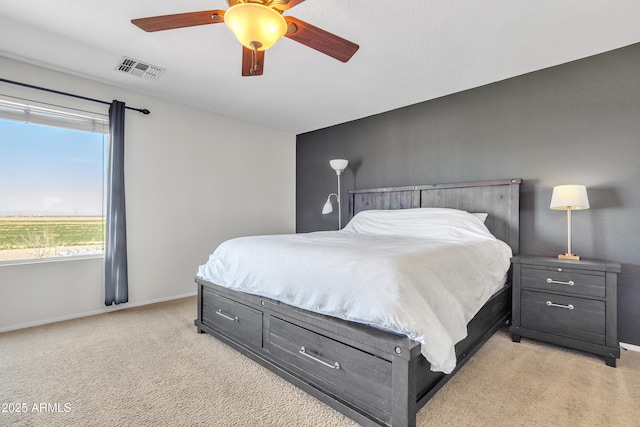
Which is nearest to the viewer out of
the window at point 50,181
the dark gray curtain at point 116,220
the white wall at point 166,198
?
the window at point 50,181

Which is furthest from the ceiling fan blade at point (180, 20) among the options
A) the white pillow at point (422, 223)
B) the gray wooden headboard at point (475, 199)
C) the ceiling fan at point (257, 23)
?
the gray wooden headboard at point (475, 199)

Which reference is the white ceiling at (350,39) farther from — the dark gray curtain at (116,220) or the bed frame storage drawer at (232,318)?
the bed frame storage drawer at (232,318)

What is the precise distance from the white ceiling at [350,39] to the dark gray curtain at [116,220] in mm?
452

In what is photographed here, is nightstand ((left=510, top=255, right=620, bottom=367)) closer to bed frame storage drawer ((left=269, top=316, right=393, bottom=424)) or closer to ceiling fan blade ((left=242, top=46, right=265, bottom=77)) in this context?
bed frame storage drawer ((left=269, top=316, right=393, bottom=424))

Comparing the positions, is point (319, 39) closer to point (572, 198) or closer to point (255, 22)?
point (255, 22)

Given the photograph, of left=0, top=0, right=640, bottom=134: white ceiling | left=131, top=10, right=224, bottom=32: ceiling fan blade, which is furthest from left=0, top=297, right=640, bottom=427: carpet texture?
left=0, top=0, right=640, bottom=134: white ceiling

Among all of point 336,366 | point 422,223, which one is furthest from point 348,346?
point 422,223

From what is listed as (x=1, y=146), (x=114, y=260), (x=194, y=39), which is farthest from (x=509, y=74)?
(x=1, y=146)

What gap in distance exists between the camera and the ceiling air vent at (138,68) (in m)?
2.63

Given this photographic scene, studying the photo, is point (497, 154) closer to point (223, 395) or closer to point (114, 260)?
point (223, 395)

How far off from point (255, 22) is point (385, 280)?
1390 millimetres

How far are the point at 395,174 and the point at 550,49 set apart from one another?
6.12 ft

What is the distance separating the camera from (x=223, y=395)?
1651 millimetres

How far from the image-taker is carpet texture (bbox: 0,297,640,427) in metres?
1.47
